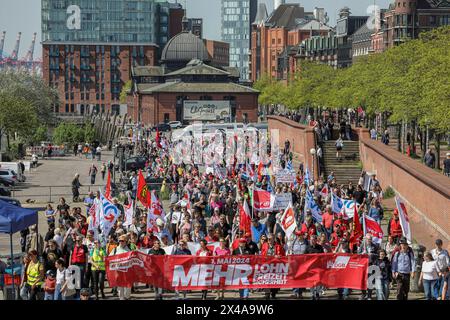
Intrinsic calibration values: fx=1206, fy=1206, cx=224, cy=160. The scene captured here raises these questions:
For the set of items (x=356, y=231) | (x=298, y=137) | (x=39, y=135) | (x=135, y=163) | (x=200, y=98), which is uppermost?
(x=200, y=98)

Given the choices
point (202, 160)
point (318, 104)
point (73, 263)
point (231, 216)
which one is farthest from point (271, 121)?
point (73, 263)

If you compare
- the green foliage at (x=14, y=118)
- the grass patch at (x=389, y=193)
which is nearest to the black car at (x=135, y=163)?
the grass patch at (x=389, y=193)

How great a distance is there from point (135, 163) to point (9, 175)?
8070 millimetres

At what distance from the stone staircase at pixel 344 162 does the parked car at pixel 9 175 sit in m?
15.4

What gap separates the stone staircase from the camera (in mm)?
53281

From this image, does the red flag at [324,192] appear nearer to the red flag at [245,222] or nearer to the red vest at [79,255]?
the red flag at [245,222]

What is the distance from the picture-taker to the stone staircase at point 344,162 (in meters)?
53.3

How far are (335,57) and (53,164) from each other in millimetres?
88900

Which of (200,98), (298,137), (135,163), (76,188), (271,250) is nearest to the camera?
(271,250)

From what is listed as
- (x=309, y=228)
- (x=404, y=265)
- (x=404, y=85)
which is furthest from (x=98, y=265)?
(x=404, y=85)

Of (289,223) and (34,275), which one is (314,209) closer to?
(289,223)

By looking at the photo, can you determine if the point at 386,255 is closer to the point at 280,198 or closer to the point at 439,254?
the point at 439,254

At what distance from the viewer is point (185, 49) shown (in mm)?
171625

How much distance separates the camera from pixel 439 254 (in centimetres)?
2111
